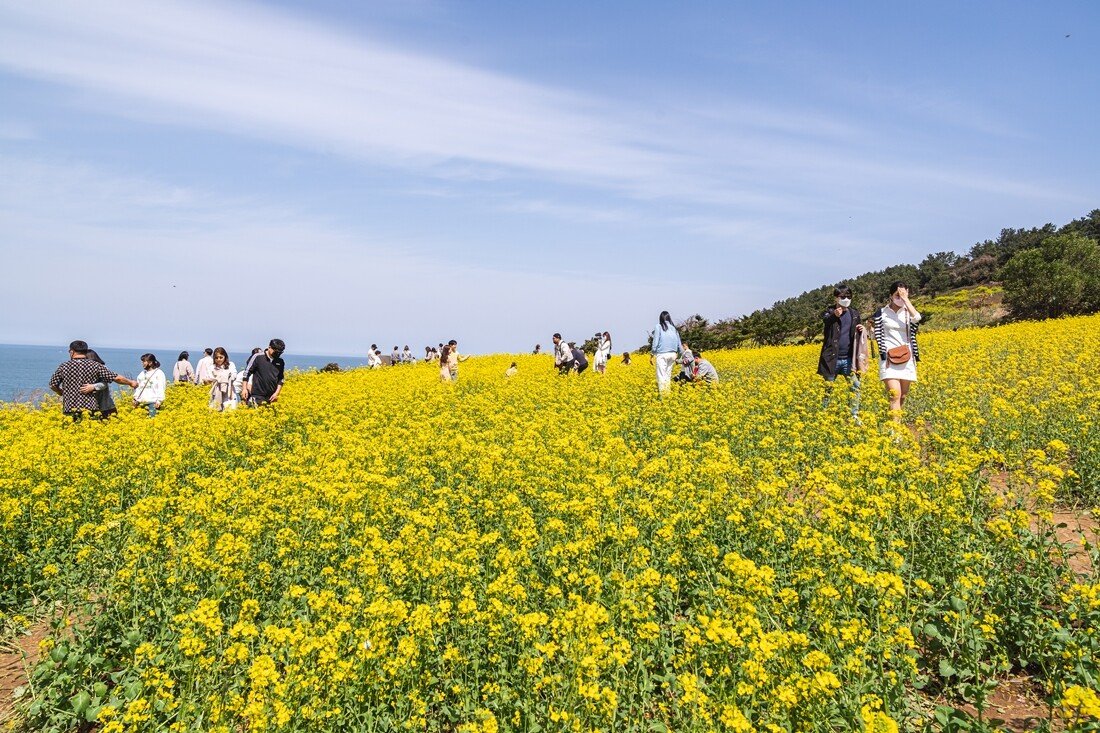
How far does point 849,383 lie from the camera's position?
1213cm

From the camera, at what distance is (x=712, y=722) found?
378 cm

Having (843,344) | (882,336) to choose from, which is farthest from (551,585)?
(843,344)

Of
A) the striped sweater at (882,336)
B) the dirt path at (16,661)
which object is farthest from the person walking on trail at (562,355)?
the dirt path at (16,661)

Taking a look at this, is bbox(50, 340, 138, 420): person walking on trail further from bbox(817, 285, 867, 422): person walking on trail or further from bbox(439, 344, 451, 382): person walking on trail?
bbox(817, 285, 867, 422): person walking on trail

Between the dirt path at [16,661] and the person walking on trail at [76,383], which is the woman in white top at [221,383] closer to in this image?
the person walking on trail at [76,383]

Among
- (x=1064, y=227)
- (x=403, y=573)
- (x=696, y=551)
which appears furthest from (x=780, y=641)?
(x=1064, y=227)

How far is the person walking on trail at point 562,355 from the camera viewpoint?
75.9 ft

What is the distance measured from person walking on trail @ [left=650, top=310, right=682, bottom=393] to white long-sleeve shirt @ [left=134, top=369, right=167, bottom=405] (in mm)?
12517

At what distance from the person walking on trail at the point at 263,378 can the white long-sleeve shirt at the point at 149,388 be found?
3.85m

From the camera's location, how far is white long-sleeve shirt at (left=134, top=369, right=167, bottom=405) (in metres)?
16.3

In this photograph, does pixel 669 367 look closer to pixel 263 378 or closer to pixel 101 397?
pixel 263 378

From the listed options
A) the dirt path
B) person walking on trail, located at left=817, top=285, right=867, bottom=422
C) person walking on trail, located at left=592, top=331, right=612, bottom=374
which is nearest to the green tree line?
person walking on trail, located at left=592, top=331, right=612, bottom=374

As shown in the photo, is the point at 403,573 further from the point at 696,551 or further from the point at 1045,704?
the point at 1045,704

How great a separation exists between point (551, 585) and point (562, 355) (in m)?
18.6
